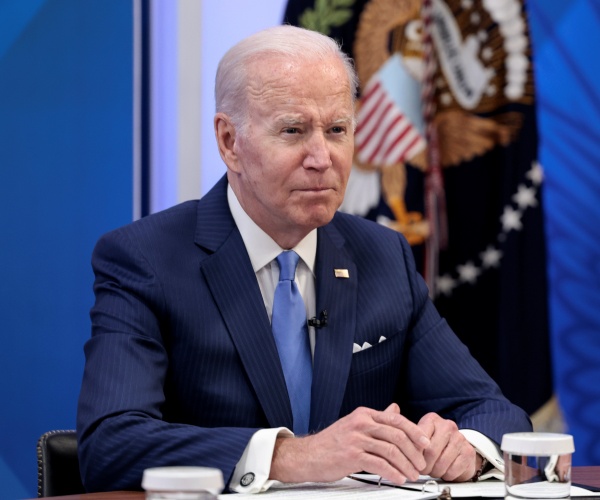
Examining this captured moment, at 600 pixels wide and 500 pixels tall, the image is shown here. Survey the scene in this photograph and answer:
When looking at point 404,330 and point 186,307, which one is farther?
point 404,330

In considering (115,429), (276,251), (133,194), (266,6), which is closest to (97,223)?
(133,194)

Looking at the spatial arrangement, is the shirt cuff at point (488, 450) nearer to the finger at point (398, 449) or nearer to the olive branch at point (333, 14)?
the finger at point (398, 449)

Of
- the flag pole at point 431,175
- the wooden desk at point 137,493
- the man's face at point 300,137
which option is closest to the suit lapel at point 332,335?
the man's face at point 300,137

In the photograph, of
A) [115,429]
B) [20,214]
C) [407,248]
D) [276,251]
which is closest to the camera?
[115,429]

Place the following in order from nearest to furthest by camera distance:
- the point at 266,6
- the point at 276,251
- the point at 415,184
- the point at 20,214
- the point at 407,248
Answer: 1. the point at 276,251
2. the point at 407,248
3. the point at 20,214
4. the point at 415,184
5. the point at 266,6

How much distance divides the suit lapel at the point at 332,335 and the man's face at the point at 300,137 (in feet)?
0.54

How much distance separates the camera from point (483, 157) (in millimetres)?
3945

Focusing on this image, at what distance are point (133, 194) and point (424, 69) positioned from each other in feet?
4.13

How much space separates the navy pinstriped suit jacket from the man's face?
7.0 inches

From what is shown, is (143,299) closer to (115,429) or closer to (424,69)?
(115,429)

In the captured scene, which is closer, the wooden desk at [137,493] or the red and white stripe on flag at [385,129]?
the wooden desk at [137,493]

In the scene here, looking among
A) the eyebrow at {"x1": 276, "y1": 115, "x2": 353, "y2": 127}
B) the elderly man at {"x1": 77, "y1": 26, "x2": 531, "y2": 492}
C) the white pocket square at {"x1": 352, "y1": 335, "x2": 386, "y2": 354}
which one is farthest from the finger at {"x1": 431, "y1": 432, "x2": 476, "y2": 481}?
the eyebrow at {"x1": 276, "y1": 115, "x2": 353, "y2": 127}

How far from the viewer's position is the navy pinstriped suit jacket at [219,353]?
2.10 metres

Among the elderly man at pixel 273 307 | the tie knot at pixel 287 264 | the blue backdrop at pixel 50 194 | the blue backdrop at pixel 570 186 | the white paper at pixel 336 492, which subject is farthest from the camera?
the blue backdrop at pixel 570 186
